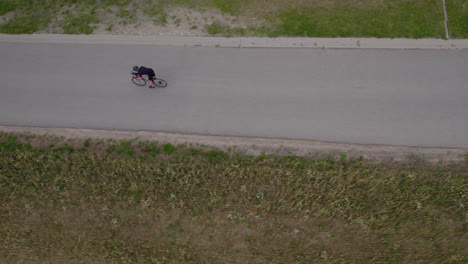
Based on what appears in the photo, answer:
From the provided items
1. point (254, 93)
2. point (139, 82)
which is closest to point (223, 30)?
point (254, 93)

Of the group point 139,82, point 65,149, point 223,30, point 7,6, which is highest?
point 223,30

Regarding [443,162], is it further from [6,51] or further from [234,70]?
[6,51]

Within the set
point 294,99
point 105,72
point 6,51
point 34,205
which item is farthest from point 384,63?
point 6,51

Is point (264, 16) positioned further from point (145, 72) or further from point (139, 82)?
point (139, 82)

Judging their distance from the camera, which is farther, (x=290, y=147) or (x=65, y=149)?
(x=65, y=149)

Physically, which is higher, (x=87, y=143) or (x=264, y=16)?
(x=264, y=16)

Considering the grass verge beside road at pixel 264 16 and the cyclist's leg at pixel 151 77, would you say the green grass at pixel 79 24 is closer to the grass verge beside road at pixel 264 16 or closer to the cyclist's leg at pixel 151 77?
the grass verge beside road at pixel 264 16

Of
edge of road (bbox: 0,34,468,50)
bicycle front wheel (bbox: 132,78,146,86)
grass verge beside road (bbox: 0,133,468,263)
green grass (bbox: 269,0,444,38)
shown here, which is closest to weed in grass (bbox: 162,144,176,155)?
grass verge beside road (bbox: 0,133,468,263)
